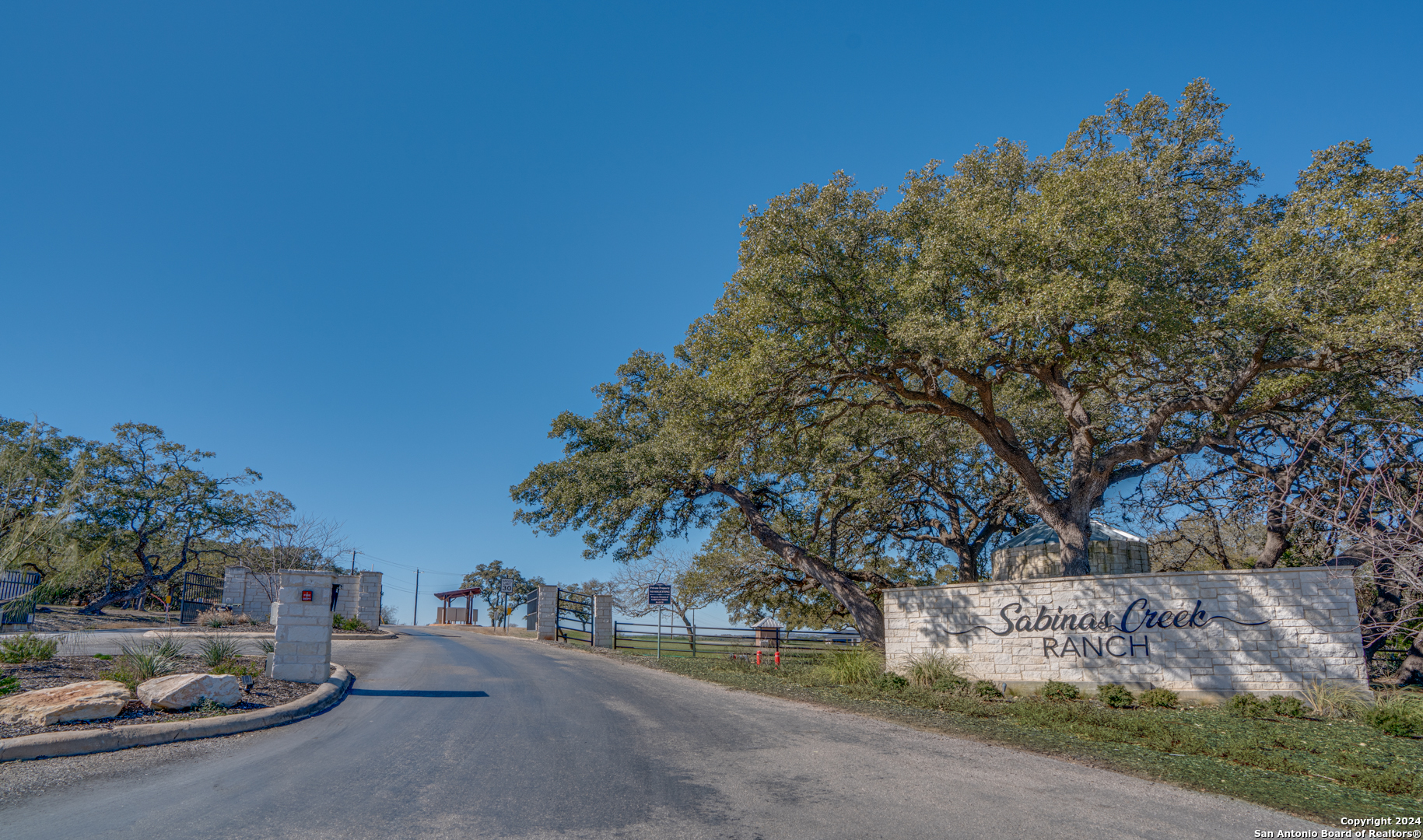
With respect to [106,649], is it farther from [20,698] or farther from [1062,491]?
[1062,491]

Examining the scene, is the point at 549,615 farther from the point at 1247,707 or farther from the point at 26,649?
the point at 1247,707

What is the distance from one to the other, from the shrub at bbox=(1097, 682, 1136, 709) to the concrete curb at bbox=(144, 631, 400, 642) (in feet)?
53.0

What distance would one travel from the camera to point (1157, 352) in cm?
1288

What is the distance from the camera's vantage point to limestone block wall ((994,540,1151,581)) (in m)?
17.4

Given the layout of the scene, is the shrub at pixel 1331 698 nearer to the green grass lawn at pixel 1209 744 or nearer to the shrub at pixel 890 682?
the green grass lawn at pixel 1209 744

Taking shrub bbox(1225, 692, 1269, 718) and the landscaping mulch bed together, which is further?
shrub bbox(1225, 692, 1269, 718)

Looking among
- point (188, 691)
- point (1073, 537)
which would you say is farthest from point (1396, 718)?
point (188, 691)

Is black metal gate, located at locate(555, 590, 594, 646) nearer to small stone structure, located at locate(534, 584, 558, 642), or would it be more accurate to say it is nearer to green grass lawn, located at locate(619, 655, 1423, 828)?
small stone structure, located at locate(534, 584, 558, 642)

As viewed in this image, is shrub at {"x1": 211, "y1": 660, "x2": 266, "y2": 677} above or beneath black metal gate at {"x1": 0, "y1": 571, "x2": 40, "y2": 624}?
beneath

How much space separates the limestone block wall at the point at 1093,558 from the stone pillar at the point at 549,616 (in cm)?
1704

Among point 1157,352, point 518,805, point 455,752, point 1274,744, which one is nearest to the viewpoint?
point 518,805

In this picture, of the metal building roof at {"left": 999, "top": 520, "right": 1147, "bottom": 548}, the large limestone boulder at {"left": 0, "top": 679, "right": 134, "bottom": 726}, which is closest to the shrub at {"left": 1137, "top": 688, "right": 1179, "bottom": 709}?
the metal building roof at {"left": 999, "top": 520, "right": 1147, "bottom": 548}

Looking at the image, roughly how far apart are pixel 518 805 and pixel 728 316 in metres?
11.2

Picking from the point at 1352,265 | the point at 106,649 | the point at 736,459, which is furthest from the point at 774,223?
the point at 106,649
